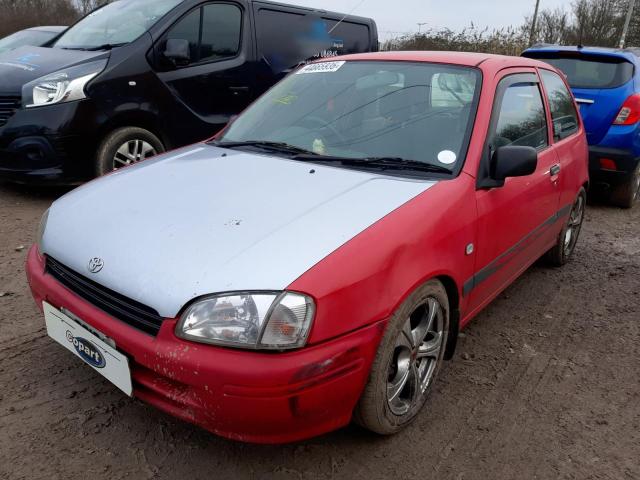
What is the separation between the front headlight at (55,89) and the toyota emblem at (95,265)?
317 centimetres

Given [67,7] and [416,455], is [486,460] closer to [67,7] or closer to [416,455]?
[416,455]

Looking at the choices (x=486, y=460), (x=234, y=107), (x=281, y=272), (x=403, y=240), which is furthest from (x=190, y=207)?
(x=234, y=107)

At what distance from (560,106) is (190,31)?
11.8 ft

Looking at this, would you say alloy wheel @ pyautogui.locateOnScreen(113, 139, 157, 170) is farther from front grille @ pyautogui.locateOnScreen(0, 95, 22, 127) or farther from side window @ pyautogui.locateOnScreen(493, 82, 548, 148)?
side window @ pyautogui.locateOnScreen(493, 82, 548, 148)

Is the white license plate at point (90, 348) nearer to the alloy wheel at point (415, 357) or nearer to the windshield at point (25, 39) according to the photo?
the alloy wheel at point (415, 357)

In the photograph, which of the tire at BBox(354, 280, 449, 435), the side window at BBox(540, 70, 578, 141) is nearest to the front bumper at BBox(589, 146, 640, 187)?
the side window at BBox(540, 70, 578, 141)

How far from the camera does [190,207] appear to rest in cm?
225

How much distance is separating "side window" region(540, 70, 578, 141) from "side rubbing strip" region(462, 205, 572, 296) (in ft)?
1.80

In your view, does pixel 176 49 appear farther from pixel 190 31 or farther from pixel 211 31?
pixel 211 31

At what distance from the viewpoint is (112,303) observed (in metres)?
1.97

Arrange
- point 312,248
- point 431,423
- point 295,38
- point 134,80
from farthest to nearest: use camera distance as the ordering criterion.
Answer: point 295,38
point 134,80
point 431,423
point 312,248

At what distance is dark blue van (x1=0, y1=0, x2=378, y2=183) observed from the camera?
4.68 m

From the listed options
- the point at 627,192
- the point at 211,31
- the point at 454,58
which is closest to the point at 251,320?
the point at 454,58

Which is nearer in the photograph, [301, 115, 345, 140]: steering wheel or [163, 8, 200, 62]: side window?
[301, 115, 345, 140]: steering wheel
